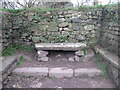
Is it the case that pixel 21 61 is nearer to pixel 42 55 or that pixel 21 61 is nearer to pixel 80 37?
pixel 42 55

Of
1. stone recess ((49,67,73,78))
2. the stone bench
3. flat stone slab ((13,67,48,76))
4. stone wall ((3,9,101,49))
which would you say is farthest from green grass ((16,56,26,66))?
stone recess ((49,67,73,78))

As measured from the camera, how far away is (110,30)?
3336 millimetres

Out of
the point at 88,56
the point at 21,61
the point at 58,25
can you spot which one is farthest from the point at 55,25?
the point at 21,61

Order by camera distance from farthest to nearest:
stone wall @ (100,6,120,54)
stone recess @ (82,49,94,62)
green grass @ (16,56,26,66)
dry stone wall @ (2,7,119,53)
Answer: dry stone wall @ (2,7,119,53) < stone recess @ (82,49,94,62) < green grass @ (16,56,26,66) < stone wall @ (100,6,120,54)

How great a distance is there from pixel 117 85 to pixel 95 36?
200cm

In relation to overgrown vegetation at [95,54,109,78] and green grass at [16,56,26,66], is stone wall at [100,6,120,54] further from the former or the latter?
green grass at [16,56,26,66]

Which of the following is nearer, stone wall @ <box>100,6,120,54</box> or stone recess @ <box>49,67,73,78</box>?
stone recess @ <box>49,67,73,78</box>

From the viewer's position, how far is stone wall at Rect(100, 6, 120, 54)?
2970 millimetres

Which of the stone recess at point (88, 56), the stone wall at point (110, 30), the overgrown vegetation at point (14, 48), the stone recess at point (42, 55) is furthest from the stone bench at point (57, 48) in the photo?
the stone wall at point (110, 30)

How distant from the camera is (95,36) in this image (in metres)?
3.93

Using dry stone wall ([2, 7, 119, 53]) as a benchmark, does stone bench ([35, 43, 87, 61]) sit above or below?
below

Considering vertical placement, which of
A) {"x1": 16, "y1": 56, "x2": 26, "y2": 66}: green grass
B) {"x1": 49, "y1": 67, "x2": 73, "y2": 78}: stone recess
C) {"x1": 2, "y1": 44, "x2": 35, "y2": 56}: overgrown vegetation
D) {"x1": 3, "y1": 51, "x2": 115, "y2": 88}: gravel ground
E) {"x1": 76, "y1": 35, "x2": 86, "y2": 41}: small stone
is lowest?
{"x1": 3, "y1": 51, "x2": 115, "y2": 88}: gravel ground

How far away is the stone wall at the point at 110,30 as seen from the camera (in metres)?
2.97

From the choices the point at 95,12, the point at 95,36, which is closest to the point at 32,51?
the point at 95,36
